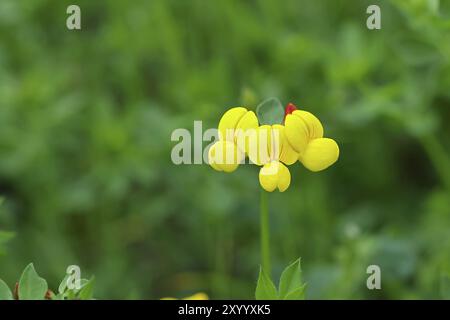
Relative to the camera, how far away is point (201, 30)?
11.5 feet

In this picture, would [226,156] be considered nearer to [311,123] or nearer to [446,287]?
[311,123]

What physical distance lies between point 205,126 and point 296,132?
1.23m

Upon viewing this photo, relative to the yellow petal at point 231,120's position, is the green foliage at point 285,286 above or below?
below

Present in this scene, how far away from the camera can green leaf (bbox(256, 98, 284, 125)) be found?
1.71 metres

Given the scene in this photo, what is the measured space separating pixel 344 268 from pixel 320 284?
139 millimetres

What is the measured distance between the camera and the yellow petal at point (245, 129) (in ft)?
5.55

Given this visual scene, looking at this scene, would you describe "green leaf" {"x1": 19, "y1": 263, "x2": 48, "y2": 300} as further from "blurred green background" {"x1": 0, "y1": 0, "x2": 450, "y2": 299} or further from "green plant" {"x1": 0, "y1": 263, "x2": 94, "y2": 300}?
"blurred green background" {"x1": 0, "y1": 0, "x2": 450, "y2": 299}

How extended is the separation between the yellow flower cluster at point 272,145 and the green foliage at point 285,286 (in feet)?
0.50

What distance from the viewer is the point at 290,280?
170cm

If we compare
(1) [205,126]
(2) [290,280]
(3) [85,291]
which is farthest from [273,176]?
(1) [205,126]

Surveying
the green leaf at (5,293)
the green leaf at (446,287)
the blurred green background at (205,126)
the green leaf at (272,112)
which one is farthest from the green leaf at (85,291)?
the blurred green background at (205,126)

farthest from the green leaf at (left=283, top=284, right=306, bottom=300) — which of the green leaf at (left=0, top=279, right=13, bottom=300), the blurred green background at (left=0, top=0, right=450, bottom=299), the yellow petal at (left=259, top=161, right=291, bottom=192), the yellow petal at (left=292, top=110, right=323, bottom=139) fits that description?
the blurred green background at (left=0, top=0, right=450, bottom=299)

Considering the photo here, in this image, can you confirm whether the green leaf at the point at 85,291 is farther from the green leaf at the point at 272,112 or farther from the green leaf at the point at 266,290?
the green leaf at the point at 272,112
